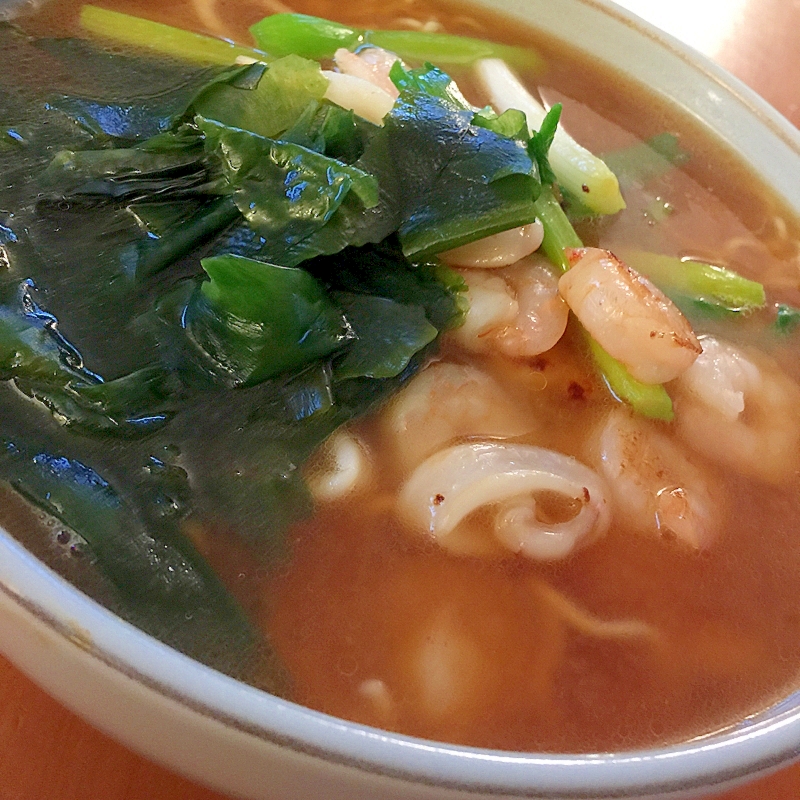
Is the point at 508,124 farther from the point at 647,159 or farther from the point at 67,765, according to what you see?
the point at 67,765

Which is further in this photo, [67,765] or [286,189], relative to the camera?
[286,189]

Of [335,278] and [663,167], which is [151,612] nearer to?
[335,278]

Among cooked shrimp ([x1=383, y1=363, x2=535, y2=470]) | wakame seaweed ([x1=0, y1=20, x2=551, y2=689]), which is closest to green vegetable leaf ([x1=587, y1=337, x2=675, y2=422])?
cooked shrimp ([x1=383, y1=363, x2=535, y2=470])

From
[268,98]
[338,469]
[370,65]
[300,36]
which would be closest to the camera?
[338,469]

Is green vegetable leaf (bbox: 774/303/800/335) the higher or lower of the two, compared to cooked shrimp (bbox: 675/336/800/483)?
higher

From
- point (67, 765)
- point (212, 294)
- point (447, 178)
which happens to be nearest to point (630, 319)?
point (447, 178)

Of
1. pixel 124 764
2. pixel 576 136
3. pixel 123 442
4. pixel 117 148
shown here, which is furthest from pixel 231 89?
pixel 124 764

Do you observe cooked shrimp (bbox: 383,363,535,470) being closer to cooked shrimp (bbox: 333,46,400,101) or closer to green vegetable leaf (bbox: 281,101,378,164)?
green vegetable leaf (bbox: 281,101,378,164)
